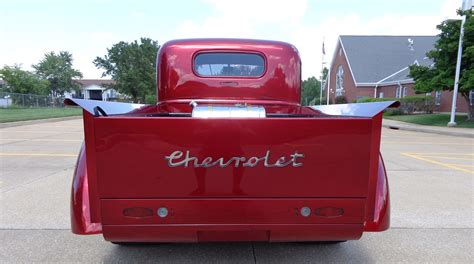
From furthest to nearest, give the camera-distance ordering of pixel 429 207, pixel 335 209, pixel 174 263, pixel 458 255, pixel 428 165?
1. pixel 428 165
2. pixel 429 207
3. pixel 458 255
4. pixel 174 263
5. pixel 335 209

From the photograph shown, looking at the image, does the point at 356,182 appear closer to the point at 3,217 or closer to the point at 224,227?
the point at 224,227

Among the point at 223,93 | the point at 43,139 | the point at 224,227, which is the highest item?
the point at 223,93

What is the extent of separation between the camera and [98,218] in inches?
89.7

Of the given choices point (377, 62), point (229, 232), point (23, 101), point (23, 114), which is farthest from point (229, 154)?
point (377, 62)

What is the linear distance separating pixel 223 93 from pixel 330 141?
6.56ft

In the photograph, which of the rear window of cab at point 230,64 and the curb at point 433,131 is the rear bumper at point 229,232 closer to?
the rear window of cab at point 230,64

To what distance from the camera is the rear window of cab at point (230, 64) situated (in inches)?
158

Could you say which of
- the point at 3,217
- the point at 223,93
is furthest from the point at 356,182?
the point at 3,217

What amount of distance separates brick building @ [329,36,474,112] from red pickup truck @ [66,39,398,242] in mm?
34378

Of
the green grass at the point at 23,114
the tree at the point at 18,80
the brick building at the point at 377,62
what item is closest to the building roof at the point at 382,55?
the brick building at the point at 377,62

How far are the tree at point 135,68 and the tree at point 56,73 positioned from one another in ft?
42.0

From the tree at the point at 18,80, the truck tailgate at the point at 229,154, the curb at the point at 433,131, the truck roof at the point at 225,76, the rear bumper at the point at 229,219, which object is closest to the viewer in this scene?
the truck tailgate at the point at 229,154

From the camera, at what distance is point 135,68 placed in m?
48.5

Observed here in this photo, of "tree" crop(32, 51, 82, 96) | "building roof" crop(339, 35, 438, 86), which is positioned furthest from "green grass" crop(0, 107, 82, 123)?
"tree" crop(32, 51, 82, 96)
